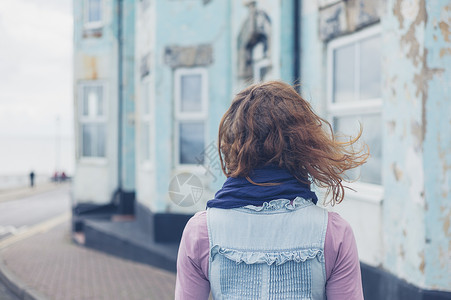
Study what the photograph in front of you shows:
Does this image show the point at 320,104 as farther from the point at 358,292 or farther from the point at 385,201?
the point at 358,292

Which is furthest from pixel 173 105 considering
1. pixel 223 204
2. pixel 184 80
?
pixel 223 204

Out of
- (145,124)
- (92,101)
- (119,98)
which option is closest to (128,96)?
(119,98)

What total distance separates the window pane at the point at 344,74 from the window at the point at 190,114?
322 centimetres

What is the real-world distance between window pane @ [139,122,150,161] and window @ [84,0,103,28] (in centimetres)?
391

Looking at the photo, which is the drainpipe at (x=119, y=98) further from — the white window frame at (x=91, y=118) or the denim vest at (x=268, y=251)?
the denim vest at (x=268, y=251)

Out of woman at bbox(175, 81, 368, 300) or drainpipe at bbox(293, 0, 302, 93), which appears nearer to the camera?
woman at bbox(175, 81, 368, 300)

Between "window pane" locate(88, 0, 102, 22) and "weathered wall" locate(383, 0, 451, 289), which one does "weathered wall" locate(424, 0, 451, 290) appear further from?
"window pane" locate(88, 0, 102, 22)

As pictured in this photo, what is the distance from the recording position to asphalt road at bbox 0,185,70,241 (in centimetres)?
1367

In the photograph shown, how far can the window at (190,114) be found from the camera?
27.8ft

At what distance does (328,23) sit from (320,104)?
914 mm

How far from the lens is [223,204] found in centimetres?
152

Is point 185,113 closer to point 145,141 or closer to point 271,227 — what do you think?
point 145,141

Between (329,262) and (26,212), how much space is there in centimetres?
1802

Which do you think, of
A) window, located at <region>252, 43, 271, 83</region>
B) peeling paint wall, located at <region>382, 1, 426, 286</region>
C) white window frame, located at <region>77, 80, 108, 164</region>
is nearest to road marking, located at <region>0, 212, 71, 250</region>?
white window frame, located at <region>77, 80, 108, 164</region>
